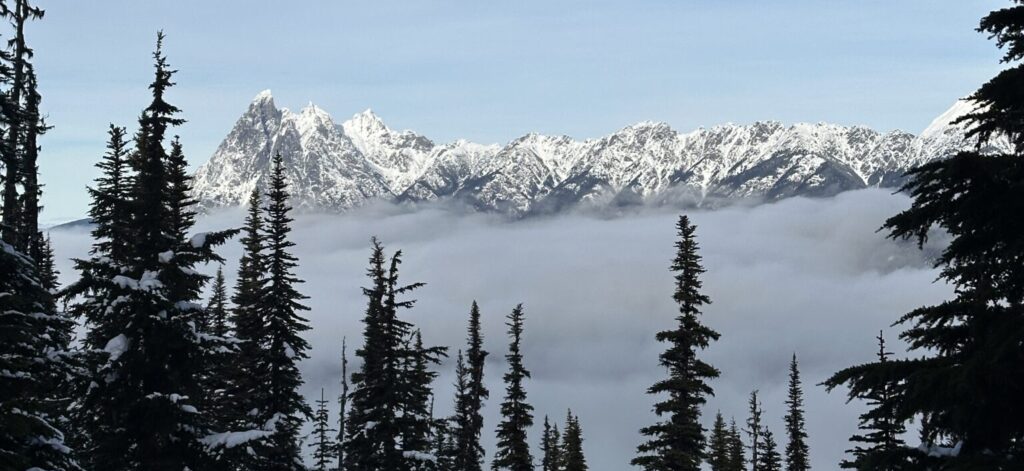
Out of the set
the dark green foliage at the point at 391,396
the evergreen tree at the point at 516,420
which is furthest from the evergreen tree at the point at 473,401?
the dark green foliage at the point at 391,396

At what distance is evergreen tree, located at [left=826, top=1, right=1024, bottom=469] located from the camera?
8539 mm

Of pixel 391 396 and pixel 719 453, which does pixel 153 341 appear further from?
pixel 719 453

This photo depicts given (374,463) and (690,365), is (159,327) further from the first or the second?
(690,365)

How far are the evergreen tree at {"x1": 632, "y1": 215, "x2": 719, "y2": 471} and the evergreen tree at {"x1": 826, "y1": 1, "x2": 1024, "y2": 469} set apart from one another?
21847mm

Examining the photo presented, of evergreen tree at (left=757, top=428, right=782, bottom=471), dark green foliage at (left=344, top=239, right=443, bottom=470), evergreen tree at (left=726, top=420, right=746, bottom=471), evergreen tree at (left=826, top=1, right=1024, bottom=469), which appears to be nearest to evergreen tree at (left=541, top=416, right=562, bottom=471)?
evergreen tree at (left=726, top=420, right=746, bottom=471)

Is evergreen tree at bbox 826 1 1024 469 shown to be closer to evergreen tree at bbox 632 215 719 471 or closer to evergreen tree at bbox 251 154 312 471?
evergreen tree at bbox 632 215 719 471

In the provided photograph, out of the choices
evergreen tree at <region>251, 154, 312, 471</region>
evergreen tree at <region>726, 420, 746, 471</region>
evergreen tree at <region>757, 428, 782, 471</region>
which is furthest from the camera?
evergreen tree at <region>726, 420, 746, 471</region>

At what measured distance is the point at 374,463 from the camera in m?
35.4

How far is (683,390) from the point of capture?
32.0m

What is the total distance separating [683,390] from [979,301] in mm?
23136

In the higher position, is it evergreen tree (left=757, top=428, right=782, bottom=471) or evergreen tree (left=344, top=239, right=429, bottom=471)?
evergreen tree (left=344, top=239, right=429, bottom=471)

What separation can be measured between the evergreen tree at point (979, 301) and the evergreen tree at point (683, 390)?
71.7 ft

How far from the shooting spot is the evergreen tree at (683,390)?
3170 cm

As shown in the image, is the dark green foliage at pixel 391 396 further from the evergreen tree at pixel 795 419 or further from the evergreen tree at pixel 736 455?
the evergreen tree at pixel 736 455
